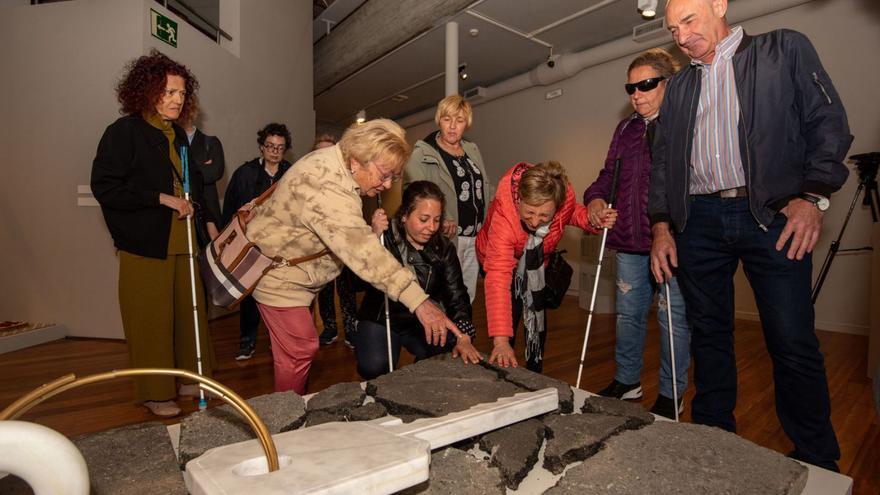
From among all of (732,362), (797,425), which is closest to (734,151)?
(732,362)

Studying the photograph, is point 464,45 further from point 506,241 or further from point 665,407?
point 665,407

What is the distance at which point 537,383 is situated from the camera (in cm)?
142

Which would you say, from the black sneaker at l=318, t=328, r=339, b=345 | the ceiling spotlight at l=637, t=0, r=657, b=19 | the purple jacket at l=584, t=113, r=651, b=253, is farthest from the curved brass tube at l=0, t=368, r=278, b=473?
the ceiling spotlight at l=637, t=0, r=657, b=19

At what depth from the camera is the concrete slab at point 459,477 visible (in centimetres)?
93

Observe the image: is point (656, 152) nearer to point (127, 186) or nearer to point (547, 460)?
point (547, 460)

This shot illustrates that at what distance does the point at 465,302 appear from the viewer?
2.28 meters

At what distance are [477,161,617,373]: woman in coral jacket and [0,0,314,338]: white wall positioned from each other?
3142 mm

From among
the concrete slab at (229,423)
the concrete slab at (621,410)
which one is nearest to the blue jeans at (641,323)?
the concrete slab at (621,410)

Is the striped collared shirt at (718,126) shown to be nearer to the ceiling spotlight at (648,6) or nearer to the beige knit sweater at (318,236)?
the beige knit sweater at (318,236)

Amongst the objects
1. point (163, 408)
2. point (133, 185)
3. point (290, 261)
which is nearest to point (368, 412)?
point (290, 261)

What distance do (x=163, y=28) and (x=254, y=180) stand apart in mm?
1548

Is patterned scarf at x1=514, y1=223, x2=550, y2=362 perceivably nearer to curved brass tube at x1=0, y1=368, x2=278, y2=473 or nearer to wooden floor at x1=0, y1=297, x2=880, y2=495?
wooden floor at x1=0, y1=297, x2=880, y2=495

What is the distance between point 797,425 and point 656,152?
3.08 feet

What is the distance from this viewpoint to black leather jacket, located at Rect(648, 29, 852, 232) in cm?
138
